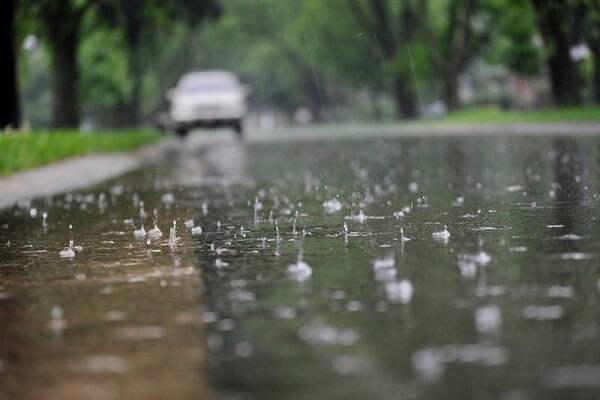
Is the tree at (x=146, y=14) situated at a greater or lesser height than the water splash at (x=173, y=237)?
greater

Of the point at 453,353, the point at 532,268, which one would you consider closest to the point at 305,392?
the point at 453,353

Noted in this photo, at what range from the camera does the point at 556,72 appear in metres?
43.6

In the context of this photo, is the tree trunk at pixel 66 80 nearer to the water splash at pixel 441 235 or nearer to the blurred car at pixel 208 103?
the blurred car at pixel 208 103

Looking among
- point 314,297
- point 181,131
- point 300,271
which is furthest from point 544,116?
point 314,297

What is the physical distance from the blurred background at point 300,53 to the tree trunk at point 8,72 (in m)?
0.03

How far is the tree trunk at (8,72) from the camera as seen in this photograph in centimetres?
2827

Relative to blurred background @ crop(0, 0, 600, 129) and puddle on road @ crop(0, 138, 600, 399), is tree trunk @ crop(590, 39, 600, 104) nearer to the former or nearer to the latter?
blurred background @ crop(0, 0, 600, 129)

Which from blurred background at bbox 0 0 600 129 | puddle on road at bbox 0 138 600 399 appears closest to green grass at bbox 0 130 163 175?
blurred background at bbox 0 0 600 129

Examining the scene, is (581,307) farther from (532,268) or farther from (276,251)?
(276,251)

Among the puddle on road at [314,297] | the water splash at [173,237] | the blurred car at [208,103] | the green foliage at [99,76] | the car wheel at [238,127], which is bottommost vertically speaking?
the puddle on road at [314,297]

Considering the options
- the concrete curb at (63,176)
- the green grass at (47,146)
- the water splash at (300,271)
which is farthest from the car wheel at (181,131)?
the water splash at (300,271)

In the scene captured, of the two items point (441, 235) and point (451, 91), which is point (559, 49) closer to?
point (451, 91)

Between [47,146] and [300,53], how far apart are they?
69.0m

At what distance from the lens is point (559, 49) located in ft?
140
